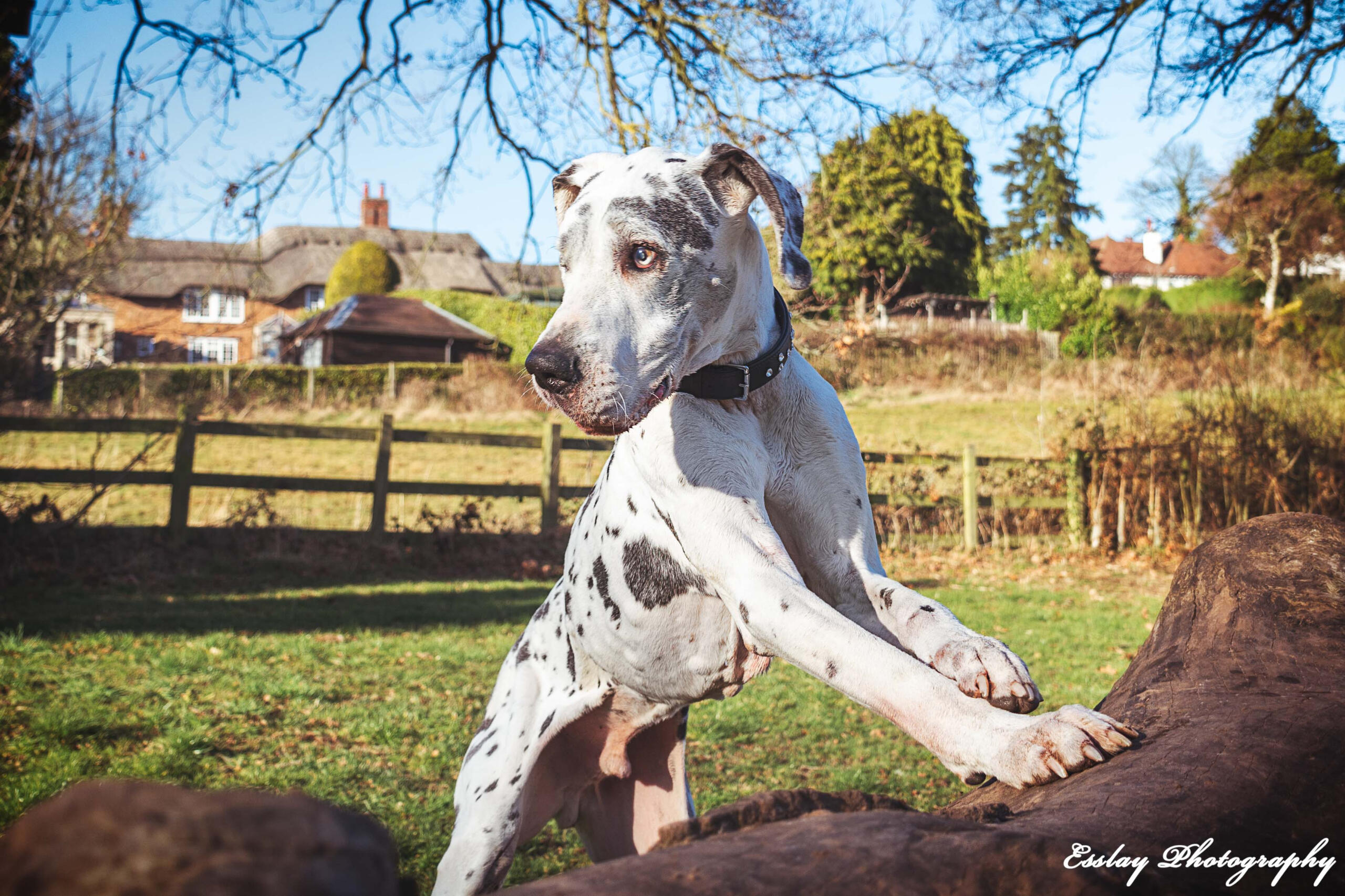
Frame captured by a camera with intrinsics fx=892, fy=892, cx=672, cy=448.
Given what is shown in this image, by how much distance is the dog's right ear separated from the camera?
2.72 m

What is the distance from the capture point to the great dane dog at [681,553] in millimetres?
2012

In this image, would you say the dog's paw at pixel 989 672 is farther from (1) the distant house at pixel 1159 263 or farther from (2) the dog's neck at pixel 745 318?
(1) the distant house at pixel 1159 263

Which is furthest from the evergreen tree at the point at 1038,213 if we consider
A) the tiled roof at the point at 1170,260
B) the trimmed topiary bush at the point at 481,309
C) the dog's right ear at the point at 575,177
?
the dog's right ear at the point at 575,177

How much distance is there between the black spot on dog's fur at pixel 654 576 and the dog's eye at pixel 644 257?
2.66ft

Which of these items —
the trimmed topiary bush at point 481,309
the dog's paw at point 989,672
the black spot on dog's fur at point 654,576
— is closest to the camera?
the dog's paw at point 989,672

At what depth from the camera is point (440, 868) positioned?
2.69m

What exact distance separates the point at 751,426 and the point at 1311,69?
34.1ft

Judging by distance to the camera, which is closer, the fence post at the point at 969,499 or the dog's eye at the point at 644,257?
the dog's eye at the point at 644,257

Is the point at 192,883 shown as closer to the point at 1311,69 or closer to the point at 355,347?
the point at 1311,69

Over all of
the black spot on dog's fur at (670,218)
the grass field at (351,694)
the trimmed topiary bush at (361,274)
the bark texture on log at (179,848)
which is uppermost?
the trimmed topiary bush at (361,274)

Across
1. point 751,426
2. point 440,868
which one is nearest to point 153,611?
point 440,868

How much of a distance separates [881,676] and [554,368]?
3.28ft
